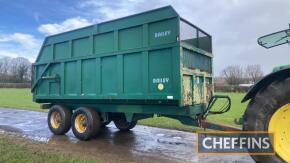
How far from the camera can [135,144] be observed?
328 inches

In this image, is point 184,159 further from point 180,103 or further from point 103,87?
point 103,87

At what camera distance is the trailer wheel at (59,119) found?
9.68m

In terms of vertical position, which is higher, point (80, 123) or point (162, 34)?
point (162, 34)

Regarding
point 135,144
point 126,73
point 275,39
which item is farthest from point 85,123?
point 275,39

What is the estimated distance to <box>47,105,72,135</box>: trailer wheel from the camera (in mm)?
9680

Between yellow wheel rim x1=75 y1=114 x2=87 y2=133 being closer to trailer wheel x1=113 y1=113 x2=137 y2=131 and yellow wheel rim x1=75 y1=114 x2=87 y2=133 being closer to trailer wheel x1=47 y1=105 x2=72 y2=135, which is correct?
trailer wheel x1=47 y1=105 x2=72 y2=135

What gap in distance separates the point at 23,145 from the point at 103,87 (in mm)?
2537

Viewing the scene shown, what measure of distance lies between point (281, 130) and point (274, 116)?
0.29 m

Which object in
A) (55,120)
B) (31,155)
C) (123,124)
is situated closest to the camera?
(31,155)

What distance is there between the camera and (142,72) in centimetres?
739

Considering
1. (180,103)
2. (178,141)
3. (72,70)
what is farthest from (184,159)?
(72,70)

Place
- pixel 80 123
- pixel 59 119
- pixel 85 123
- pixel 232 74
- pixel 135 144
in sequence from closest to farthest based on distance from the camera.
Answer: pixel 135 144 → pixel 85 123 → pixel 80 123 → pixel 59 119 → pixel 232 74

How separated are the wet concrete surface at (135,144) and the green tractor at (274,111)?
1928 mm

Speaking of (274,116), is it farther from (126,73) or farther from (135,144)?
(135,144)
